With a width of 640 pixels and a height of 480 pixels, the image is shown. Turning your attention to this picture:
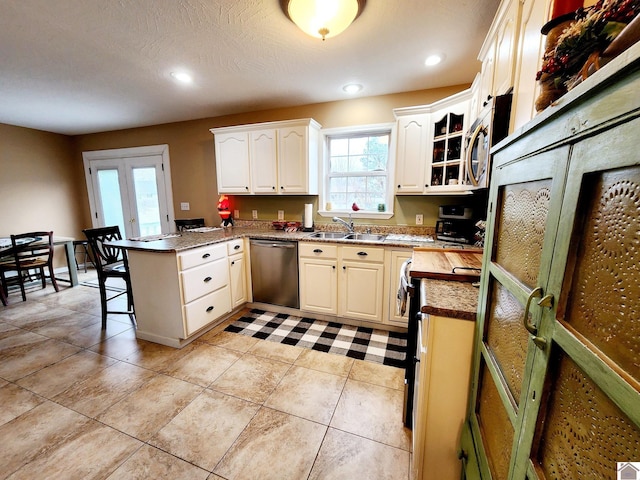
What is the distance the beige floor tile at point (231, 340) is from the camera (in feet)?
7.57

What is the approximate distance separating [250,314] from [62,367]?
157cm

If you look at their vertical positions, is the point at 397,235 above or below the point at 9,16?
below

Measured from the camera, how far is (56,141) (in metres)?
4.45

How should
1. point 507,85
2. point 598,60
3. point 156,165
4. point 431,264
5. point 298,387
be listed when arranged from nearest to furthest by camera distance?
point 598,60 < point 507,85 < point 431,264 < point 298,387 < point 156,165

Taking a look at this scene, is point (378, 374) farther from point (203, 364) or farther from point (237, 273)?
point (237, 273)

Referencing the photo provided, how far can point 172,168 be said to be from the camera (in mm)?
4016

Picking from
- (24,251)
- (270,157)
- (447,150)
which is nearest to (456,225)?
(447,150)

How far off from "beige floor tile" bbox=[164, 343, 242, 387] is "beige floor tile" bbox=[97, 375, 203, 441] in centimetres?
6

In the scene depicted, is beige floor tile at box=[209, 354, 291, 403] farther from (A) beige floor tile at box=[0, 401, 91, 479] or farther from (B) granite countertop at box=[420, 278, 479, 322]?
(B) granite countertop at box=[420, 278, 479, 322]

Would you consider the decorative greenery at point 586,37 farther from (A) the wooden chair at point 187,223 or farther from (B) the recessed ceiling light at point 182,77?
(A) the wooden chair at point 187,223

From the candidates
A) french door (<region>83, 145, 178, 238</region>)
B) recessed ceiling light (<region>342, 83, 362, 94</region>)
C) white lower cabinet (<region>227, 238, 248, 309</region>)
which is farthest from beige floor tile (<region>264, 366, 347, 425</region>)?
french door (<region>83, 145, 178, 238</region>)

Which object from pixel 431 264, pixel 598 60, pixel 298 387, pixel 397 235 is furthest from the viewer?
pixel 397 235

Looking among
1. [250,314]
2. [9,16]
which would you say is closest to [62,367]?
[250,314]

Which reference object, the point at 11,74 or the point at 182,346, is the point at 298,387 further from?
the point at 11,74
